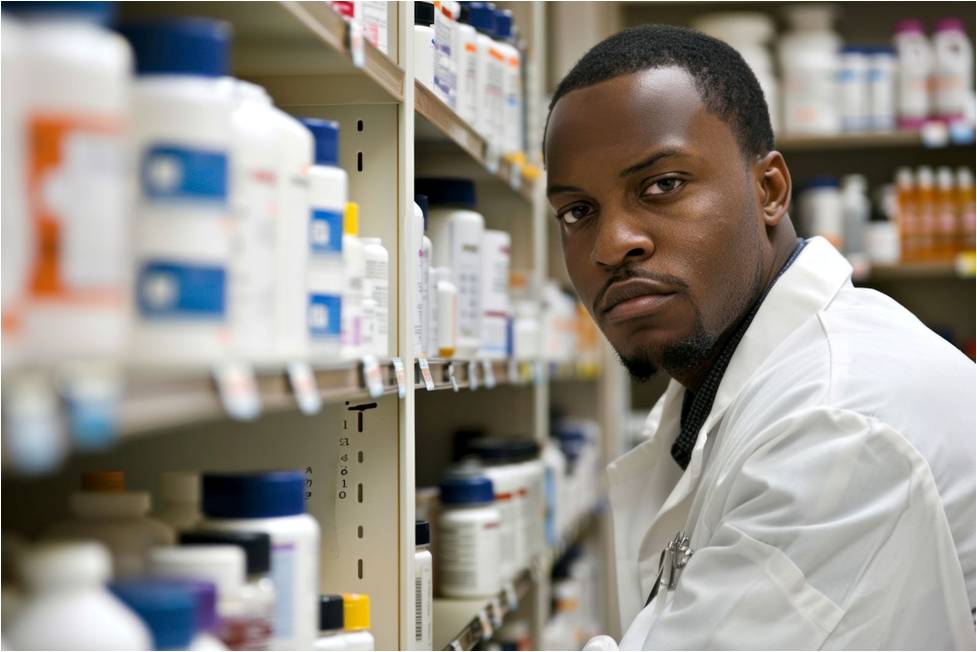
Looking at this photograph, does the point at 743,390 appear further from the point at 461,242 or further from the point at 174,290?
the point at 174,290

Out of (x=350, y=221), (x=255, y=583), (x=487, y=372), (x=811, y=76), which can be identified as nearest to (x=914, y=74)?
(x=811, y=76)

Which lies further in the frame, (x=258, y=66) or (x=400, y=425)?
(x=400, y=425)

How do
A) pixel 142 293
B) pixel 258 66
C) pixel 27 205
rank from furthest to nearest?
pixel 258 66 → pixel 142 293 → pixel 27 205

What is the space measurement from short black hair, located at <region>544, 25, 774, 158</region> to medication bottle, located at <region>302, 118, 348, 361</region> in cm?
Result: 85

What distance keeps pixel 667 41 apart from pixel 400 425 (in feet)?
2.88

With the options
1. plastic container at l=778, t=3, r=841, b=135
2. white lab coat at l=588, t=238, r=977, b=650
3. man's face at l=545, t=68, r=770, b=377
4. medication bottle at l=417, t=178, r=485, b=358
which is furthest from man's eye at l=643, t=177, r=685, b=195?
plastic container at l=778, t=3, r=841, b=135

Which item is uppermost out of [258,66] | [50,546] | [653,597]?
[258,66]

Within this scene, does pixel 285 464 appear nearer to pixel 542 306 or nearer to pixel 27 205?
pixel 27 205

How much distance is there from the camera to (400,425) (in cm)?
182

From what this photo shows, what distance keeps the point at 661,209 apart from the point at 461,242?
1.60 ft

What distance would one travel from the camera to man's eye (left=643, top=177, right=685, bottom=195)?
196cm

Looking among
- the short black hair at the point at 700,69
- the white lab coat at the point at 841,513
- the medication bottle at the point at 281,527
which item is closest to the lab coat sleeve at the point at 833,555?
the white lab coat at the point at 841,513

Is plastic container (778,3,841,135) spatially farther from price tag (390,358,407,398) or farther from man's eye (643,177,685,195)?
price tag (390,358,407,398)

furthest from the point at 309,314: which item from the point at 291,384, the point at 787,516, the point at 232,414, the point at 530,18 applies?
the point at 530,18
